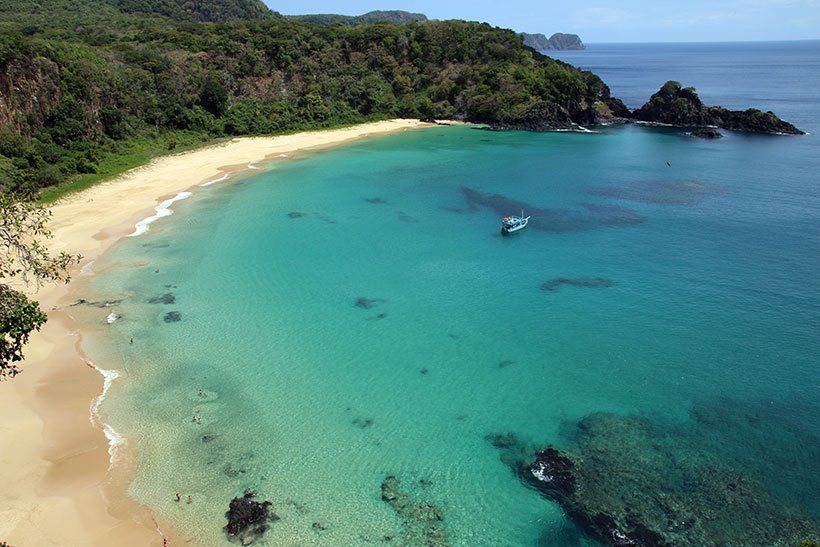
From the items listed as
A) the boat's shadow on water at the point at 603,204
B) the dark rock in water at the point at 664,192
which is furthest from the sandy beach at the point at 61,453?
the dark rock in water at the point at 664,192

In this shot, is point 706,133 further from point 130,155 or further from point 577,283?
point 130,155

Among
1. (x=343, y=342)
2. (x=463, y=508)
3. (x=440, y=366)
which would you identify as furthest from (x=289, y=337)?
(x=463, y=508)

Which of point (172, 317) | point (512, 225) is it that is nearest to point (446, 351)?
point (172, 317)

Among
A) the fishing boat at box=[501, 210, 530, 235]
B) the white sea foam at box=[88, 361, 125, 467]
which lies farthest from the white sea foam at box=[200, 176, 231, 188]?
the white sea foam at box=[88, 361, 125, 467]

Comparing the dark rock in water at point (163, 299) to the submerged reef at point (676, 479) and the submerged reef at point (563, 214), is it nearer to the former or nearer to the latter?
the submerged reef at point (676, 479)

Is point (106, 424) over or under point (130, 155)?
under

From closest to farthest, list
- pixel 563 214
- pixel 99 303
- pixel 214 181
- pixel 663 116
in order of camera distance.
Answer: pixel 99 303 < pixel 563 214 < pixel 214 181 < pixel 663 116

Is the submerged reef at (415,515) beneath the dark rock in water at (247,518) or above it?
above
